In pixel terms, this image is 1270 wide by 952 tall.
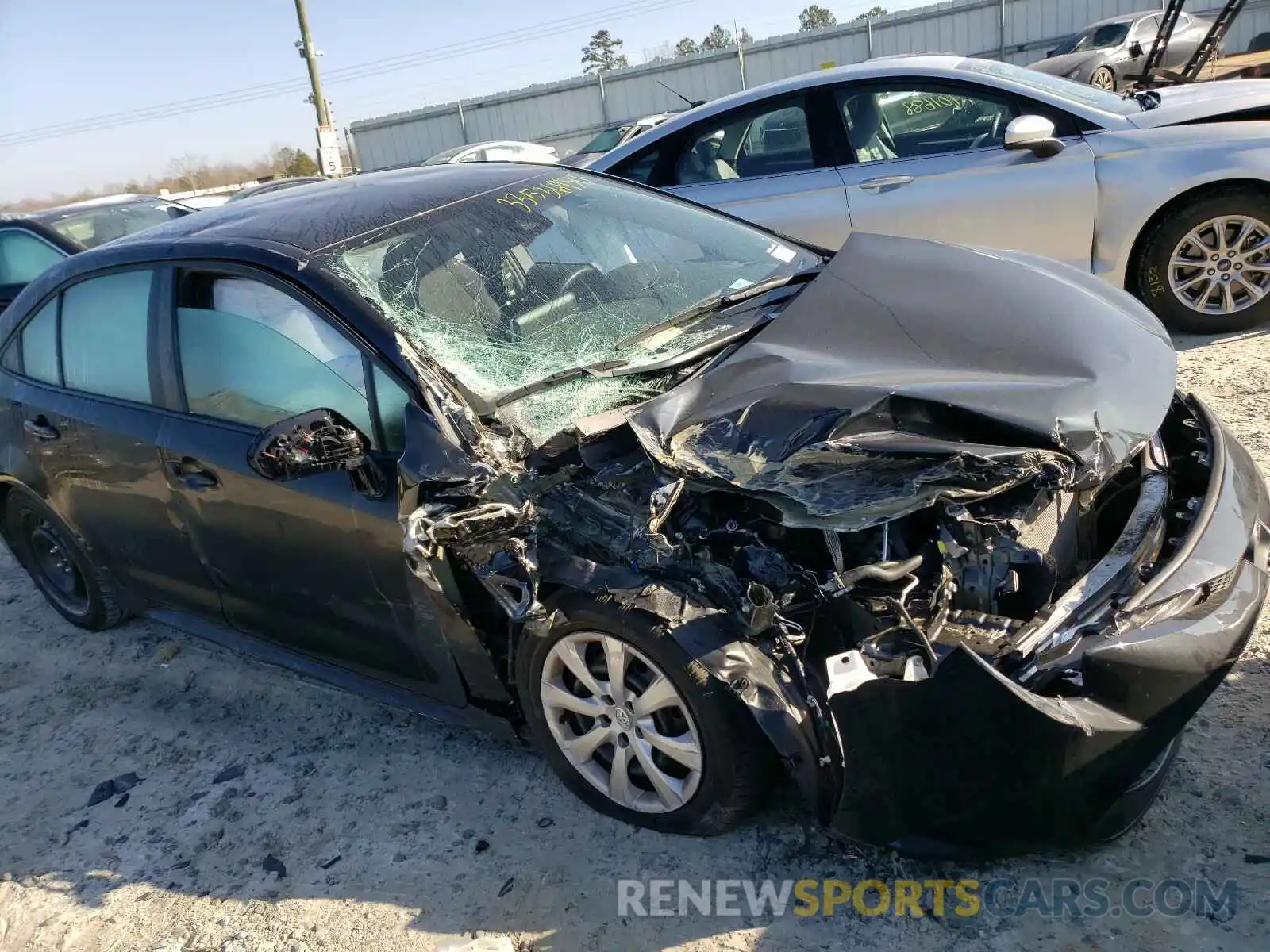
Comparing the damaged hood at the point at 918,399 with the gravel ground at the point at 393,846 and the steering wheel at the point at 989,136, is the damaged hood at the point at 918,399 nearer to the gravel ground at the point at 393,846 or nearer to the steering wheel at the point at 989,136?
the gravel ground at the point at 393,846

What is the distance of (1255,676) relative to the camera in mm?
2805

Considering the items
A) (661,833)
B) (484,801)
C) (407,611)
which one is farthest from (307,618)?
(661,833)

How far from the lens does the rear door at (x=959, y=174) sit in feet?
17.1

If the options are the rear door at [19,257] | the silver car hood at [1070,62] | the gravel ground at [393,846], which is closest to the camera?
the gravel ground at [393,846]

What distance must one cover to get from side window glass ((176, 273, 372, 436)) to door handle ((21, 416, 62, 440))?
901 mm

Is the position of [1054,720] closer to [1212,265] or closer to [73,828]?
[73,828]

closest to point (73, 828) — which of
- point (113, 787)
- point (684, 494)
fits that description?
point (113, 787)

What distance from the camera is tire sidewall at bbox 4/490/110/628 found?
4.03 m

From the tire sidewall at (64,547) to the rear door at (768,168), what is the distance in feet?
11.7

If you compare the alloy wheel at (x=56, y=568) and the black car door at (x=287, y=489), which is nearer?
the black car door at (x=287, y=489)

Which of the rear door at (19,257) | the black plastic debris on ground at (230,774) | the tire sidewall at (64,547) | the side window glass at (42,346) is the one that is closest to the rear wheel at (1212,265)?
the black plastic debris on ground at (230,774)

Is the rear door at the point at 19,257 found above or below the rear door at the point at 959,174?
above

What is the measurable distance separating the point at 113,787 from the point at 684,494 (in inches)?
91.9

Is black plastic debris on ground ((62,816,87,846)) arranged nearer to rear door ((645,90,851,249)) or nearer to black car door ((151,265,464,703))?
black car door ((151,265,464,703))
